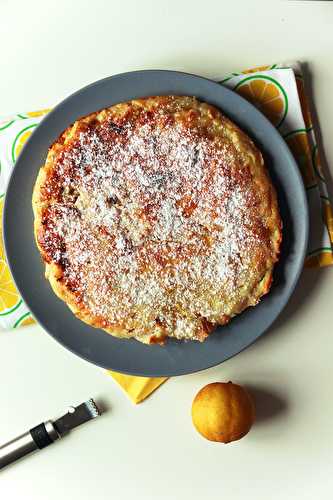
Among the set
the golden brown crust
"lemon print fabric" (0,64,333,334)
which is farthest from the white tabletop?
the golden brown crust

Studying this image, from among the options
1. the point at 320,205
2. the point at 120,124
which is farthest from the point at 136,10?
the point at 320,205

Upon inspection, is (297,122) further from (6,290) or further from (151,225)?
(6,290)

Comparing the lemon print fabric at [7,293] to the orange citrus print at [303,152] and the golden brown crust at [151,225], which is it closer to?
the golden brown crust at [151,225]

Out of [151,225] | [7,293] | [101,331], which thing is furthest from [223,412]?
[7,293]

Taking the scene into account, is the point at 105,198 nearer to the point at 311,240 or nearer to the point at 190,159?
the point at 190,159

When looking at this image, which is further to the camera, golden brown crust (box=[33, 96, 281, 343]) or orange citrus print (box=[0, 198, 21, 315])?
orange citrus print (box=[0, 198, 21, 315])

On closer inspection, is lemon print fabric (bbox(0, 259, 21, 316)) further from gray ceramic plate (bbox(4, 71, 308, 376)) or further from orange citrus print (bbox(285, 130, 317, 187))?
orange citrus print (bbox(285, 130, 317, 187))
